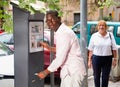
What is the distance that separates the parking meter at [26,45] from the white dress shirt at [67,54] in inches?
22.4

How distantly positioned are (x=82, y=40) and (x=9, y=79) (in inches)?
76.6

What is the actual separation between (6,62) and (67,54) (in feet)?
9.62

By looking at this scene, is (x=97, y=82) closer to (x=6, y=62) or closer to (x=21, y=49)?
(x=6, y=62)

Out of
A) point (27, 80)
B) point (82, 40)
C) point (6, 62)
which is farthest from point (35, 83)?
point (82, 40)

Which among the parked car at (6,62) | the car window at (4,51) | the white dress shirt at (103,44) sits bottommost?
the parked car at (6,62)

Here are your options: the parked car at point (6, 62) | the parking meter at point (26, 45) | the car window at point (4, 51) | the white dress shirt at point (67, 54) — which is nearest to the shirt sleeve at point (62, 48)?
the white dress shirt at point (67, 54)

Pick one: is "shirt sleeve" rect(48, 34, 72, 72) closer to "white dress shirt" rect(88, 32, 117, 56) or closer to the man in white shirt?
the man in white shirt

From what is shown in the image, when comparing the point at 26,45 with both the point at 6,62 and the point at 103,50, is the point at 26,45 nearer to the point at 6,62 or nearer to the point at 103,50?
the point at 6,62

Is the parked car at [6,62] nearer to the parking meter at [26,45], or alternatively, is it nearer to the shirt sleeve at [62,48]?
the parking meter at [26,45]

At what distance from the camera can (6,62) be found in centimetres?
737

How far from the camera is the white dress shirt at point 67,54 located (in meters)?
4.66

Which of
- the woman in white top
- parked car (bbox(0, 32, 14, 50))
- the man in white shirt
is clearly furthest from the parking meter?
parked car (bbox(0, 32, 14, 50))

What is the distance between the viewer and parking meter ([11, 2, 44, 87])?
514 cm

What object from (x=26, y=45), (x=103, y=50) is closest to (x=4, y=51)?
(x=103, y=50)
